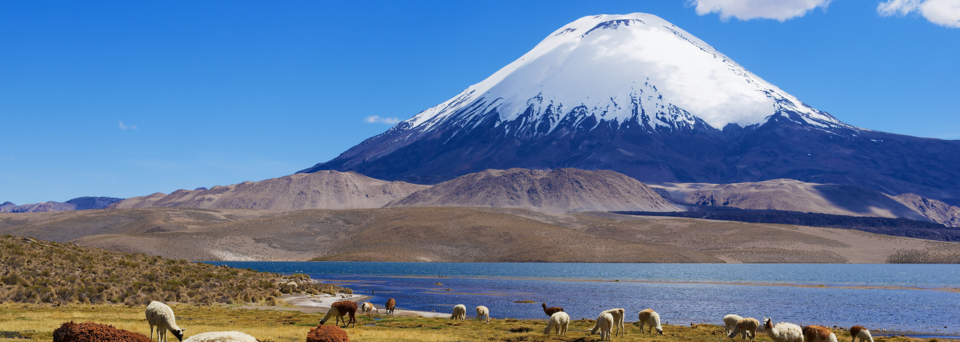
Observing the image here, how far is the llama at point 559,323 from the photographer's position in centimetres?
3231

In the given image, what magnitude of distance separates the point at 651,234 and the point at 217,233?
110 m

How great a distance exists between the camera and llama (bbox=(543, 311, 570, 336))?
32.3 meters

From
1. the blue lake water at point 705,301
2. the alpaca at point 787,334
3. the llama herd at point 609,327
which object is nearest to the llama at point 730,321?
the llama herd at point 609,327

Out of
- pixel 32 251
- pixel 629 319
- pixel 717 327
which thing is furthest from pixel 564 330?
pixel 32 251

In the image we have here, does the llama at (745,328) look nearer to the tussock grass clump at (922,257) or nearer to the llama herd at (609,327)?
the llama herd at (609,327)

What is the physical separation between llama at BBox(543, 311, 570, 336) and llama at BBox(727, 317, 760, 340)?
7.31 meters

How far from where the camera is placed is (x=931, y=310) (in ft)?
171

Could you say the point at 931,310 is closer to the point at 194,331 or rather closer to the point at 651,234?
the point at 194,331

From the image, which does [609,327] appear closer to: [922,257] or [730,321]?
[730,321]

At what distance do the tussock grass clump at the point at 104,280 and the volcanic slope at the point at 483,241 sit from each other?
98971 mm

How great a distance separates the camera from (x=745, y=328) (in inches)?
1236

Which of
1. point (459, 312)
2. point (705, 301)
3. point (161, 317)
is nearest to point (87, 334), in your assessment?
point (161, 317)

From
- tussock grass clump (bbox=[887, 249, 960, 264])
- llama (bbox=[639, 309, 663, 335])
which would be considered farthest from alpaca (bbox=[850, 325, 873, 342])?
tussock grass clump (bbox=[887, 249, 960, 264])

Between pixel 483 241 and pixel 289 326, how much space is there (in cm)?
13921
